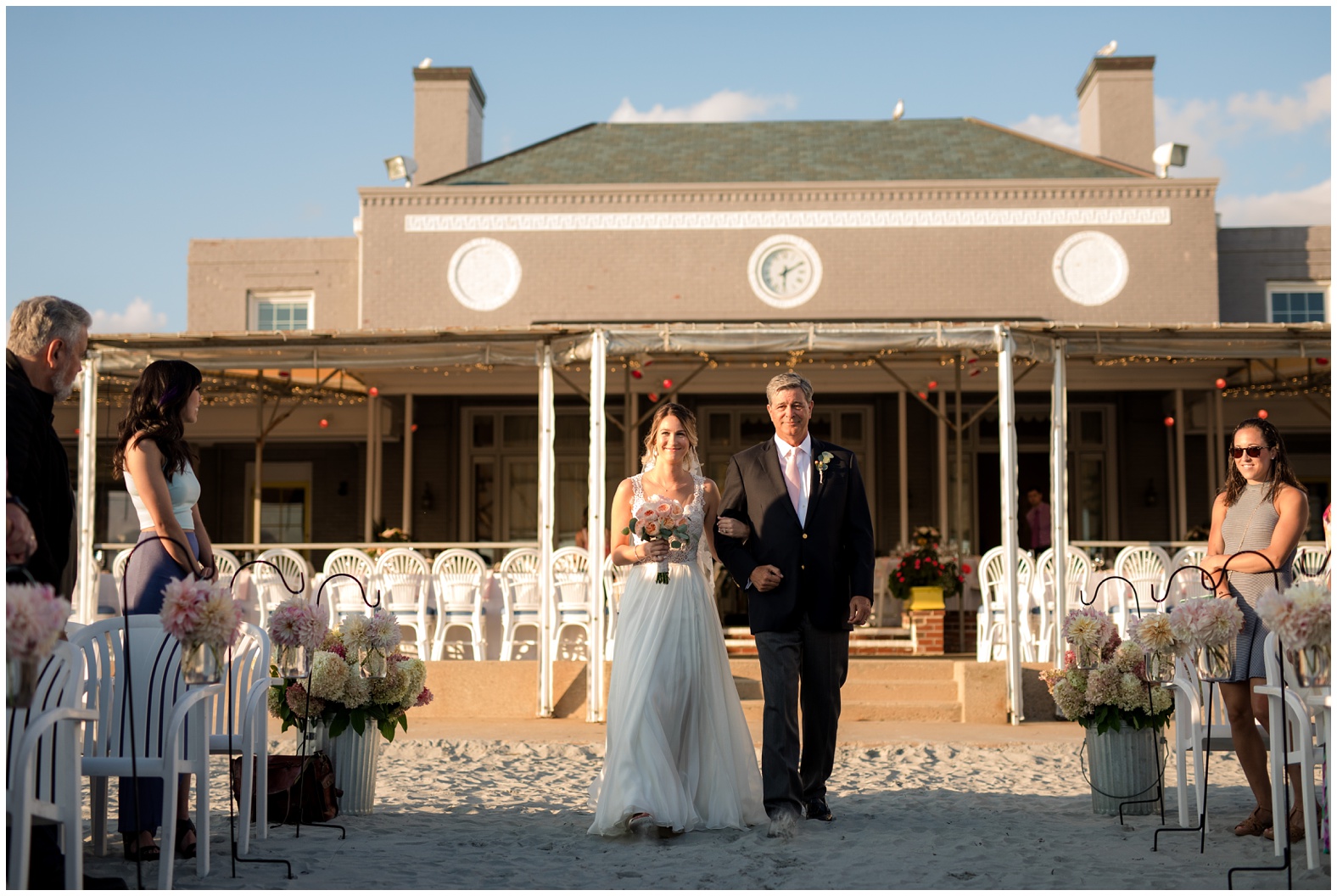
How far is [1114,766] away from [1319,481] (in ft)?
41.3

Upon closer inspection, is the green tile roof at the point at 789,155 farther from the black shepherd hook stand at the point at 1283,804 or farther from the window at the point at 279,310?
the black shepherd hook stand at the point at 1283,804

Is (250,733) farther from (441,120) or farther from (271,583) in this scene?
(441,120)

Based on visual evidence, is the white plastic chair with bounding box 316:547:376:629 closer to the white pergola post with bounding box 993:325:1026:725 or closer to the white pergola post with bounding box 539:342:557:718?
the white pergola post with bounding box 539:342:557:718

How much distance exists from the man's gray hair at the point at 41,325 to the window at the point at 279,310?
47.2 ft

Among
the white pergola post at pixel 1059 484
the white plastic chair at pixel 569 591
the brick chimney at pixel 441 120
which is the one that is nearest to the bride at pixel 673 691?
the white pergola post at pixel 1059 484

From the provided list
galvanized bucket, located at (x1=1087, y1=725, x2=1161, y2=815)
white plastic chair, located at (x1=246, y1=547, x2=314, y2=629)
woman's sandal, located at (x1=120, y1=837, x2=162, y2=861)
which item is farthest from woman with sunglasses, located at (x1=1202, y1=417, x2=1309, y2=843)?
white plastic chair, located at (x1=246, y1=547, x2=314, y2=629)

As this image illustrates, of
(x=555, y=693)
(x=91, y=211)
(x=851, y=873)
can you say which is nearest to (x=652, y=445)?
(x=851, y=873)

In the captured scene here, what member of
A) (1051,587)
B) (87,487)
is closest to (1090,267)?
(1051,587)

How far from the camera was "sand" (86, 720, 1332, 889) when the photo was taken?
477 cm

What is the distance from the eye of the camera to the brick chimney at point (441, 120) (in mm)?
19156

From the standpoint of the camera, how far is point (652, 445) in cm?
602

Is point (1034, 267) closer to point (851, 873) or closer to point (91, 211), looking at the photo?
point (91, 211)

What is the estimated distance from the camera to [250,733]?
5.11 metres

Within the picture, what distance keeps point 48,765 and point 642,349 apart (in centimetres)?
662
